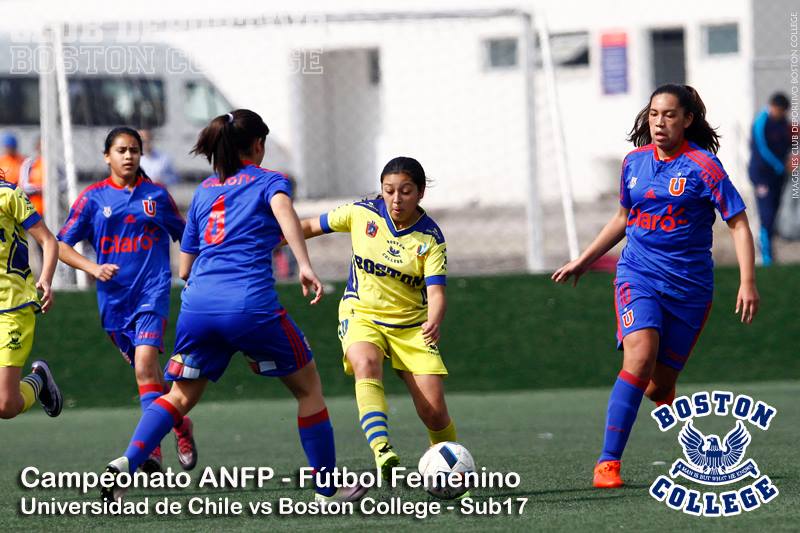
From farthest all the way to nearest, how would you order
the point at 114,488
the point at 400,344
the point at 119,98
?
the point at 119,98 → the point at 400,344 → the point at 114,488

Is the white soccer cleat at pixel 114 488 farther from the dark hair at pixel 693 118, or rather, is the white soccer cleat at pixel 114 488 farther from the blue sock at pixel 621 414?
the dark hair at pixel 693 118

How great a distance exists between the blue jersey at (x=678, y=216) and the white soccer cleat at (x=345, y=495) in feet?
5.26

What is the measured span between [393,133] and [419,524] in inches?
388

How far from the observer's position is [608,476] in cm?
659

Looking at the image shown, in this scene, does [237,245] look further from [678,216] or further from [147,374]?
[678,216]

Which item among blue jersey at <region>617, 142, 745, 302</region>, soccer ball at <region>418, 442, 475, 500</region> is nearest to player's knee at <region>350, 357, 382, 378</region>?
soccer ball at <region>418, 442, 475, 500</region>

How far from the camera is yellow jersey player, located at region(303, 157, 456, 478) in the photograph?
21.6 ft

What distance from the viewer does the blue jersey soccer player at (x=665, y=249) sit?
660cm

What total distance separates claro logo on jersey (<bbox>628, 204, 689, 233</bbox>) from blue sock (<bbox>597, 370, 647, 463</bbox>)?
686mm

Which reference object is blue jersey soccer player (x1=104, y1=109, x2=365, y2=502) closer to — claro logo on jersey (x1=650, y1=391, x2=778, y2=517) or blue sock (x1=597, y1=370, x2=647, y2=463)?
blue sock (x1=597, y1=370, x2=647, y2=463)

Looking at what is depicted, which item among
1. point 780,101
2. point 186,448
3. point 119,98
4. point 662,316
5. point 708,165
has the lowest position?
point 186,448

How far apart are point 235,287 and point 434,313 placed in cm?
91

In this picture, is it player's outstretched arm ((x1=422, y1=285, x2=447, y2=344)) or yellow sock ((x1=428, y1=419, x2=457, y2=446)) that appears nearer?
player's outstretched arm ((x1=422, y1=285, x2=447, y2=344))

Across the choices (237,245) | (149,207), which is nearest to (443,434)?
(237,245)
